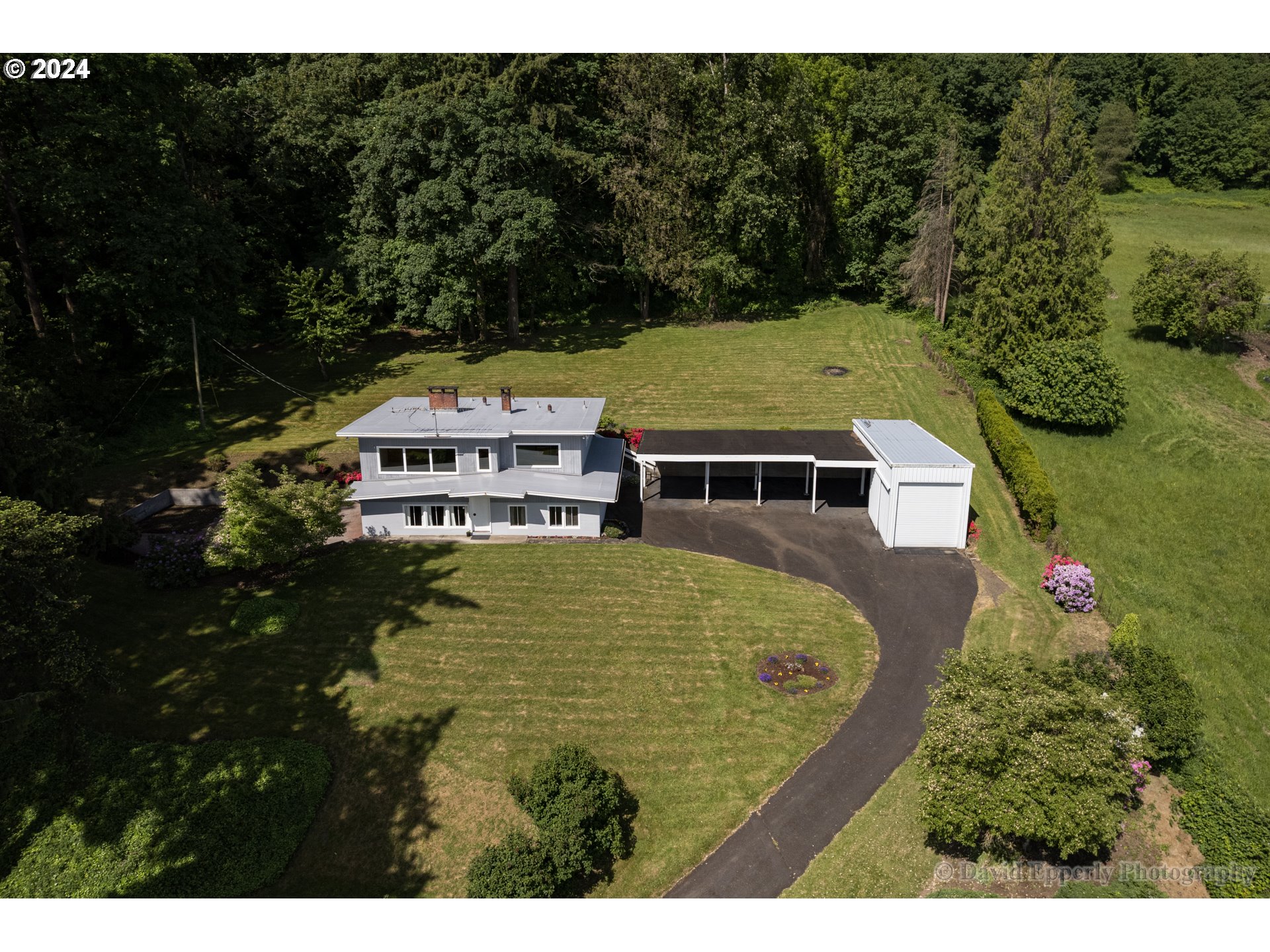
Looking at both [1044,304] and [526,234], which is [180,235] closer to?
[526,234]

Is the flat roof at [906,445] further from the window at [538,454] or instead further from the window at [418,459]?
the window at [418,459]

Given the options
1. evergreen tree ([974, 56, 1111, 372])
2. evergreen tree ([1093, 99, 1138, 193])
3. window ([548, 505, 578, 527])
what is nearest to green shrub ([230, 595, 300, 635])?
window ([548, 505, 578, 527])

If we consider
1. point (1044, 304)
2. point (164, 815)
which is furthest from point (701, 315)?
point (164, 815)

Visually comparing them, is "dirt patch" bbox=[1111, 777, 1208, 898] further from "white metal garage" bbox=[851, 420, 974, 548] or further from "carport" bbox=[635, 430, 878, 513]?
"carport" bbox=[635, 430, 878, 513]

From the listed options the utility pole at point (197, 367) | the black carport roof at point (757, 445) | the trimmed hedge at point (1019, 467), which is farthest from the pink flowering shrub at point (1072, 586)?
the utility pole at point (197, 367)

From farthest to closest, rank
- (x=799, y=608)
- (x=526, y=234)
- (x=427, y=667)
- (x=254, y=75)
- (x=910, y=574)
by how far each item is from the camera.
A: (x=254, y=75)
(x=526, y=234)
(x=910, y=574)
(x=799, y=608)
(x=427, y=667)

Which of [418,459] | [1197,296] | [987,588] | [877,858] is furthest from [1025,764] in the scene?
[1197,296]

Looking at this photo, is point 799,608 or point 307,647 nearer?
point 307,647

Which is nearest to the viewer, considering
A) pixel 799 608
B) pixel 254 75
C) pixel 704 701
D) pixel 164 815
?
pixel 164 815
